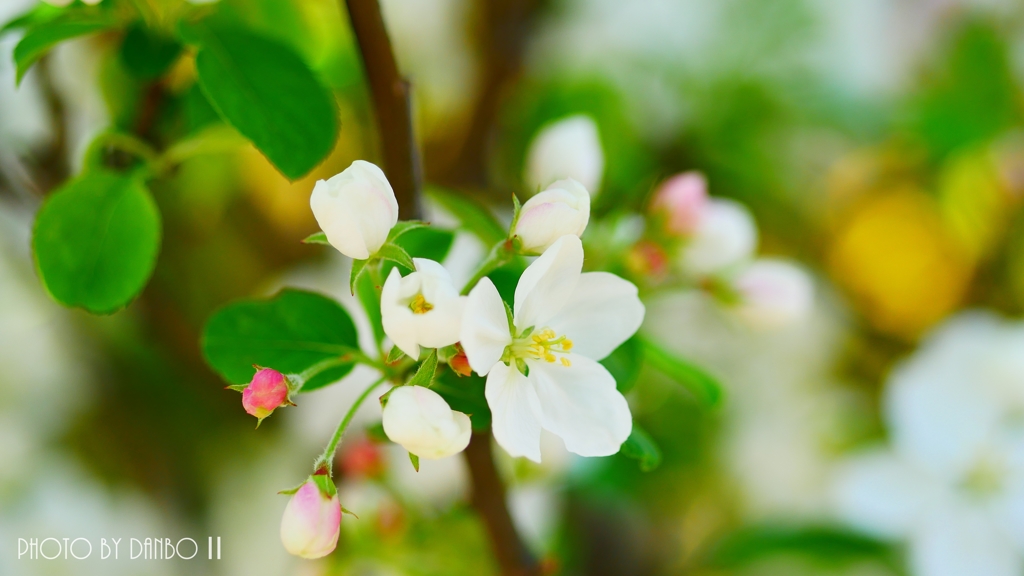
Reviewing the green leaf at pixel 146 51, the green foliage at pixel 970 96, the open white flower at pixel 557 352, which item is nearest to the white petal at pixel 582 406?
the open white flower at pixel 557 352

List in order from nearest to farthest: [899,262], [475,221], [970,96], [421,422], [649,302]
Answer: [421,422] < [475,221] < [649,302] < [970,96] < [899,262]

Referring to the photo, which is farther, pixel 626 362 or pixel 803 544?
pixel 803 544

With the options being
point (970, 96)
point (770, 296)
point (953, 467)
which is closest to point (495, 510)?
point (770, 296)

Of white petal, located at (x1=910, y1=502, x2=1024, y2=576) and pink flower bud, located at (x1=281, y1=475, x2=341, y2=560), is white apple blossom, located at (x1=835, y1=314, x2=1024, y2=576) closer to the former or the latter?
white petal, located at (x1=910, y1=502, x2=1024, y2=576)

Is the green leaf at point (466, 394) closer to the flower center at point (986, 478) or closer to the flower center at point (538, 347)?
the flower center at point (538, 347)

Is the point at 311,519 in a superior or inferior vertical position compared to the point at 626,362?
inferior

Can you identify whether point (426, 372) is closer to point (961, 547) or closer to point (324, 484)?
point (324, 484)

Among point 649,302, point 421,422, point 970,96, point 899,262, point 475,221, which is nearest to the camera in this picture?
point 421,422

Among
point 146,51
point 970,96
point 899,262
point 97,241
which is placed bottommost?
point 97,241
